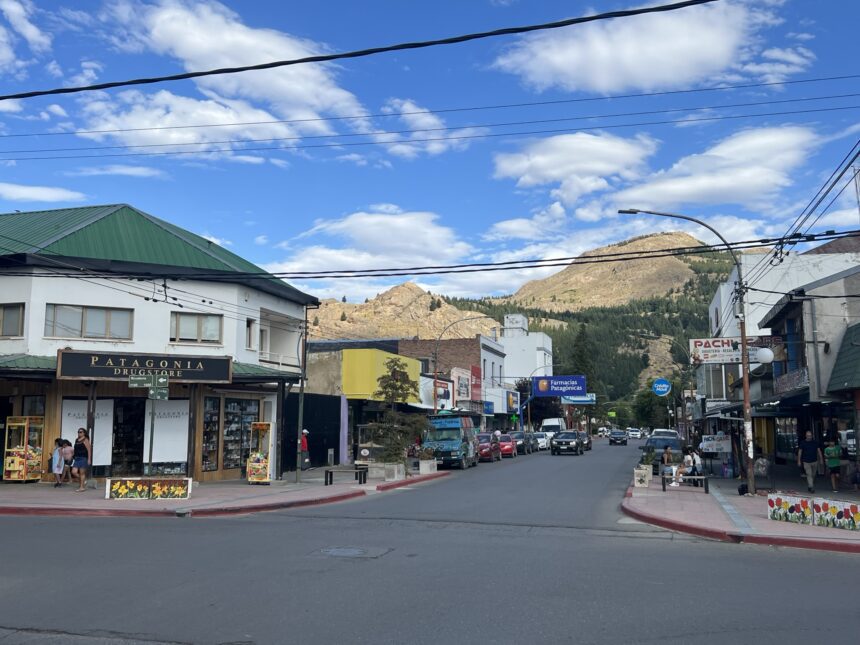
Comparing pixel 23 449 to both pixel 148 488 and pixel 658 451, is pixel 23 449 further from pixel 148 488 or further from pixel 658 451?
pixel 658 451

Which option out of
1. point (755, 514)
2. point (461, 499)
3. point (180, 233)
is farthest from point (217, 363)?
point (755, 514)

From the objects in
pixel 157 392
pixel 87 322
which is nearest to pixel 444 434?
pixel 87 322

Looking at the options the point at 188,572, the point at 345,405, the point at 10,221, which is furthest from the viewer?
the point at 345,405

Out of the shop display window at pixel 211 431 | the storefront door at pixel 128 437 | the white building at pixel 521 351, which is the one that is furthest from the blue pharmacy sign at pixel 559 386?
the storefront door at pixel 128 437

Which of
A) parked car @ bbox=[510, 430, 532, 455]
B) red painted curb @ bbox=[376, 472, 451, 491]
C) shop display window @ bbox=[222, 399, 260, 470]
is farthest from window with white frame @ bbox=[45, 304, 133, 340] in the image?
parked car @ bbox=[510, 430, 532, 455]

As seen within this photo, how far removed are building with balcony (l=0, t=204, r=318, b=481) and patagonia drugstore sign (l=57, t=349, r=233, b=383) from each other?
0.10 feet

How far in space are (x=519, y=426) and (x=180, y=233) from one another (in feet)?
192

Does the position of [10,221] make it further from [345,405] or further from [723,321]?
[723,321]

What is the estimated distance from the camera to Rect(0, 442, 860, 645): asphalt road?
7.61m

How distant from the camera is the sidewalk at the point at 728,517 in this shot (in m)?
13.7

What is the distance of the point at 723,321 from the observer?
6316 cm

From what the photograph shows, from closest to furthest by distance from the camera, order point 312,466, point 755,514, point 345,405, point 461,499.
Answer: point 755,514 → point 461,499 → point 312,466 → point 345,405

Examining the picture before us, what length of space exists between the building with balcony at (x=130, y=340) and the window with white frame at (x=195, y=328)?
0.04 metres

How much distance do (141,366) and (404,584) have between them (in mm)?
17272
